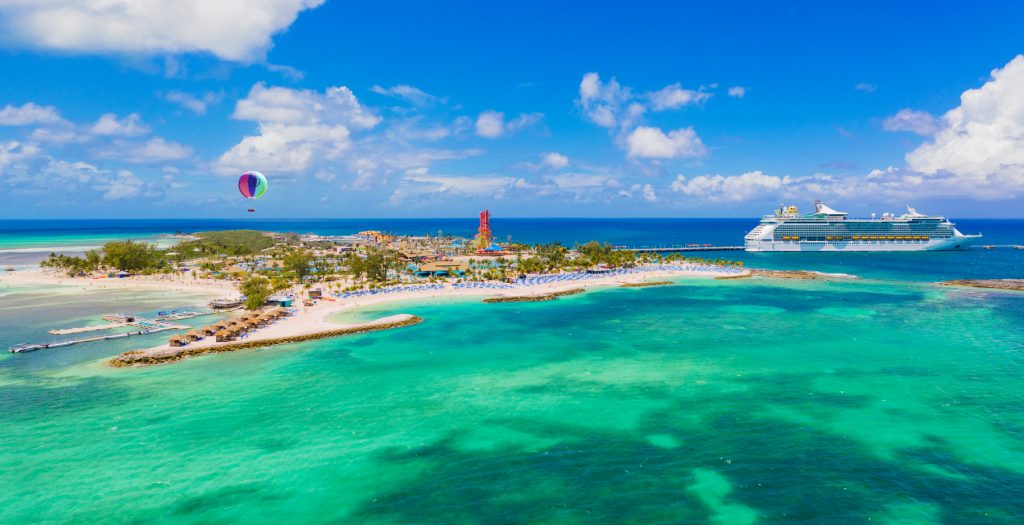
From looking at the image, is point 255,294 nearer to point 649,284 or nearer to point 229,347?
point 229,347

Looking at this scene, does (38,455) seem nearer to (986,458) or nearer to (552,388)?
(552,388)

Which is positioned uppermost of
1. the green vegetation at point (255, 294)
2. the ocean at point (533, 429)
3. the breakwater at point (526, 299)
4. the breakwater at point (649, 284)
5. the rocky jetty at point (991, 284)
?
the green vegetation at point (255, 294)

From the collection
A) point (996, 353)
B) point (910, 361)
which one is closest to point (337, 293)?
point (910, 361)

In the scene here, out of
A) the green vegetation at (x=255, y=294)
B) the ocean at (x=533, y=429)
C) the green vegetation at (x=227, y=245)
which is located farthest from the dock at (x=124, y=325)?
the green vegetation at (x=227, y=245)

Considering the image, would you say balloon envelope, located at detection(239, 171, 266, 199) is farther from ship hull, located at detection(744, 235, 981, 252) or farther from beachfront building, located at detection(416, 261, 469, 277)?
ship hull, located at detection(744, 235, 981, 252)

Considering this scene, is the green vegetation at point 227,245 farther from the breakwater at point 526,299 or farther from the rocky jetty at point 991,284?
the rocky jetty at point 991,284

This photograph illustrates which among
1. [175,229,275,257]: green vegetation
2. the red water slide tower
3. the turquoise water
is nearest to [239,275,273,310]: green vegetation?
the turquoise water

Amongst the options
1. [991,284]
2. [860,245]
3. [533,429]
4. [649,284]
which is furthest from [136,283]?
[860,245]
